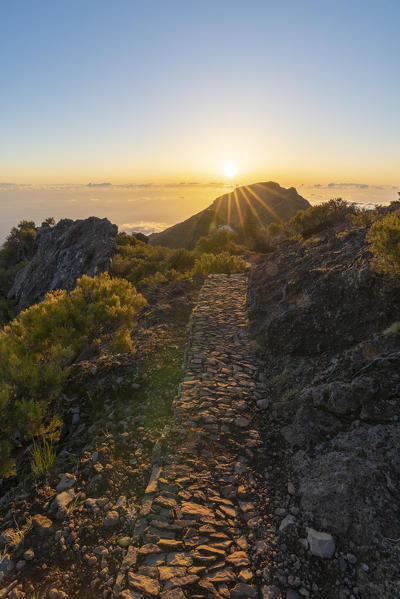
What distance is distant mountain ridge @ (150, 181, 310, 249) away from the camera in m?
82.3

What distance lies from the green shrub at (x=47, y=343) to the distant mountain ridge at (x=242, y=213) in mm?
61236

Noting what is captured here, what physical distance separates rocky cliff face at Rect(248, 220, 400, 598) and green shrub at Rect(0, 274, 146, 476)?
437 cm

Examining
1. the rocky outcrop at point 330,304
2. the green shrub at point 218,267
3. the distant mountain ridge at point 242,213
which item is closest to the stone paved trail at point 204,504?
the rocky outcrop at point 330,304

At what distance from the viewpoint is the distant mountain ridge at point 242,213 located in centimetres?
8235

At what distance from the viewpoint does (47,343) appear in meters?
9.01

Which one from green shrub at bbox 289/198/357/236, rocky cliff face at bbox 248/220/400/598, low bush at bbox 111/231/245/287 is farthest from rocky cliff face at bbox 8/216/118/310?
rocky cliff face at bbox 248/220/400/598

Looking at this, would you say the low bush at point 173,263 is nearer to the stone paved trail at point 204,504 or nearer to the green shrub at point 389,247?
the stone paved trail at point 204,504

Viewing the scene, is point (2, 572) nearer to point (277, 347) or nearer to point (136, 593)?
point (136, 593)

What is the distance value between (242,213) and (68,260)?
69.5m

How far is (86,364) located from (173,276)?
10.8m

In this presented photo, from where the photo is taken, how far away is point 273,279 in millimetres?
11188

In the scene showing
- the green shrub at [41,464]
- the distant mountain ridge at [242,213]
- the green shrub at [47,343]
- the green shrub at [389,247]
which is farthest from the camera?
the distant mountain ridge at [242,213]

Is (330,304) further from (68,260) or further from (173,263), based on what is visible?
(68,260)

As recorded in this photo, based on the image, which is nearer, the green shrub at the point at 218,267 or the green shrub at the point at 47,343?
the green shrub at the point at 47,343
